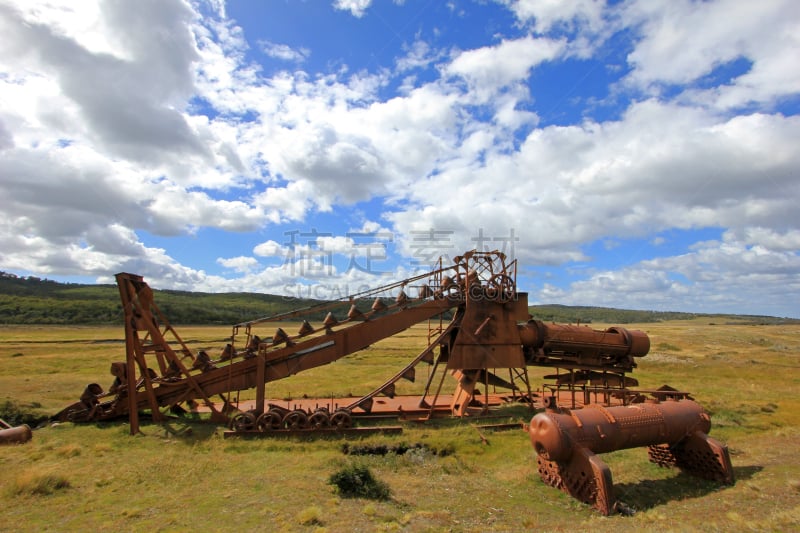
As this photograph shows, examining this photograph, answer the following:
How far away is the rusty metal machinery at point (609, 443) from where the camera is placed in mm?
8156

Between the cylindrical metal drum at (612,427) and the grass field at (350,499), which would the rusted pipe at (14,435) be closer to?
the grass field at (350,499)

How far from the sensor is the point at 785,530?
6.38 metres

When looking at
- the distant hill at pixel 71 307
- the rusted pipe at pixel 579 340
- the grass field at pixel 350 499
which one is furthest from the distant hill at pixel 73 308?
the grass field at pixel 350 499

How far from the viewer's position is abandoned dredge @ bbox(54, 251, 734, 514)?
9.30 m

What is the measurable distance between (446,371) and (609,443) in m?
5.78

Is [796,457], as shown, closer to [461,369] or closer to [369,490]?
[461,369]

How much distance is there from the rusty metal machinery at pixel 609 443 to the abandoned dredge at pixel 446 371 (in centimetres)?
Result: 3

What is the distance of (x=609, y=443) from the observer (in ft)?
28.9

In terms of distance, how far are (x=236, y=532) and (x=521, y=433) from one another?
889cm

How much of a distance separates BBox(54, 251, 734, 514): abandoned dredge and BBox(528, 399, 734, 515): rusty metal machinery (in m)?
0.03

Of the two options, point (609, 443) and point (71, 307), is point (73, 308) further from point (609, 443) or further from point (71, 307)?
point (609, 443)

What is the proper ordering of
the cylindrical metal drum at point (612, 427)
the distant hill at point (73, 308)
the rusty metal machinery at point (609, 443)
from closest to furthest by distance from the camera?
the rusty metal machinery at point (609, 443) → the cylindrical metal drum at point (612, 427) → the distant hill at point (73, 308)

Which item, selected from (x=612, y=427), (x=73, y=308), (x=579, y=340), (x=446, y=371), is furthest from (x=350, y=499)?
(x=73, y=308)

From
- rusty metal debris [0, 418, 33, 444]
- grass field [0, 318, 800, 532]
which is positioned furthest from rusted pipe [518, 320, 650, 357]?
rusty metal debris [0, 418, 33, 444]
